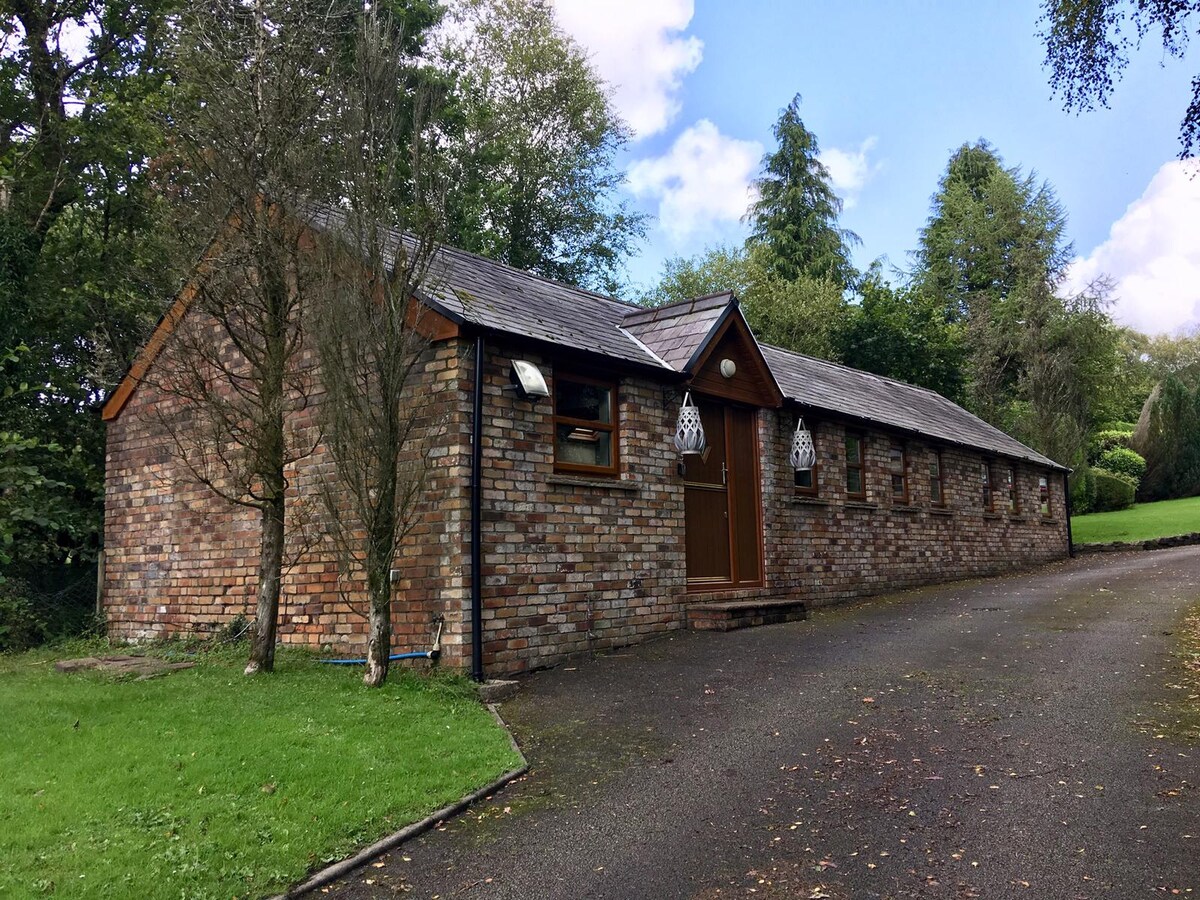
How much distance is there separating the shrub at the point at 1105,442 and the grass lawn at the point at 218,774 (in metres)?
38.6

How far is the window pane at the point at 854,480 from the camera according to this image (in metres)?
16.8

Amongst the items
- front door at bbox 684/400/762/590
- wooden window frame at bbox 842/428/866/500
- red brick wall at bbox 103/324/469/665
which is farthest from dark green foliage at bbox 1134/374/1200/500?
red brick wall at bbox 103/324/469/665

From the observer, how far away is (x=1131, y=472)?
39594 millimetres

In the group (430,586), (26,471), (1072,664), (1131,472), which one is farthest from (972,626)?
(1131,472)

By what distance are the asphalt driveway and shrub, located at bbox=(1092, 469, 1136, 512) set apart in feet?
100

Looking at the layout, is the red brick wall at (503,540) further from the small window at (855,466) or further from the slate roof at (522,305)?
the small window at (855,466)

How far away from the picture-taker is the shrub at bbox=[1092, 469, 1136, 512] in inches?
1464

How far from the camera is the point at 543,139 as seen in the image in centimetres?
3478

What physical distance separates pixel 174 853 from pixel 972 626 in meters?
10.3

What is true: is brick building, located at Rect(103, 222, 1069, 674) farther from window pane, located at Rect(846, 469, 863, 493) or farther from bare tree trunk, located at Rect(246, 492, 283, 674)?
bare tree trunk, located at Rect(246, 492, 283, 674)

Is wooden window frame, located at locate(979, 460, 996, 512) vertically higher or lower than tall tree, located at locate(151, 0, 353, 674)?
lower

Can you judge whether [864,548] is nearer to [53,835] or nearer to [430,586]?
[430,586]

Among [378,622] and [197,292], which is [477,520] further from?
[197,292]

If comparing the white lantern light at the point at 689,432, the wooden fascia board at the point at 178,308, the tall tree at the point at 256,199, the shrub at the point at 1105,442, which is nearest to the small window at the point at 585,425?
the white lantern light at the point at 689,432
